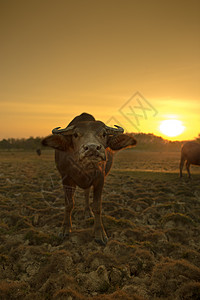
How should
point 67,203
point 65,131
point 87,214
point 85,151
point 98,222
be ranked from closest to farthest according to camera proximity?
1. point 85,151
2. point 65,131
3. point 98,222
4. point 67,203
5. point 87,214

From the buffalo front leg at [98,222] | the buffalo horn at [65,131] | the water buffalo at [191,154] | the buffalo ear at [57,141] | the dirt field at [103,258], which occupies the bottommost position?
the dirt field at [103,258]

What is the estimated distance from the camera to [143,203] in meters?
7.80

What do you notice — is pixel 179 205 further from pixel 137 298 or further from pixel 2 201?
pixel 2 201

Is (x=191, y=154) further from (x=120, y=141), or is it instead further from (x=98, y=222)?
(x=98, y=222)

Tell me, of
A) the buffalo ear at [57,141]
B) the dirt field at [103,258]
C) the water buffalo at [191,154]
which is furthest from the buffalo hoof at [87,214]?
the water buffalo at [191,154]

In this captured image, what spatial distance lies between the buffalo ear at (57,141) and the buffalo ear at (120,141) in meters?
0.97

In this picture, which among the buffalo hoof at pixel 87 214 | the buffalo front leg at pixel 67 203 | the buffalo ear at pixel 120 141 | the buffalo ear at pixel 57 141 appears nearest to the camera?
the buffalo ear at pixel 57 141

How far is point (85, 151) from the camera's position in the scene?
342 cm

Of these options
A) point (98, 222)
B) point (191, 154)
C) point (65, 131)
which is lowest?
point (98, 222)

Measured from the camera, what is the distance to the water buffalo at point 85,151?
12.1 feet

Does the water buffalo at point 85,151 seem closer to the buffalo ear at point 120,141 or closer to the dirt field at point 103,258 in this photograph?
the buffalo ear at point 120,141

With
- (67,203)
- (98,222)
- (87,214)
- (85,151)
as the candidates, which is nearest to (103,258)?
(98,222)

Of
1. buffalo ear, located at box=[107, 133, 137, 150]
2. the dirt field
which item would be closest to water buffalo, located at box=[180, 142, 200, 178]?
the dirt field

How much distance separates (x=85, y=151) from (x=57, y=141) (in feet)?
3.64
